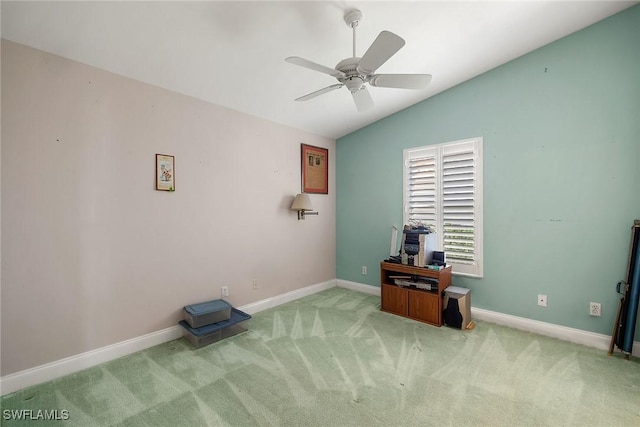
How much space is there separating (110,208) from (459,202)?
3570 mm

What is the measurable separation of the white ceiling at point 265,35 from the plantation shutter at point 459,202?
90cm

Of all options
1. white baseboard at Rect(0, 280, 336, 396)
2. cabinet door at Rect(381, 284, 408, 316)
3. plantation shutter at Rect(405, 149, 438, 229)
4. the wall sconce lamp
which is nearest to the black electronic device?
plantation shutter at Rect(405, 149, 438, 229)

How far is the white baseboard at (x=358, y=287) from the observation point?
4.09 metres

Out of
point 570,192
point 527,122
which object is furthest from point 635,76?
point 570,192

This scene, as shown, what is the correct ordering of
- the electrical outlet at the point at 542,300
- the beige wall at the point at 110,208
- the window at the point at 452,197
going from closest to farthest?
the beige wall at the point at 110,208
the electrical outlet at the point at 542,300
the window at the point at 452,197

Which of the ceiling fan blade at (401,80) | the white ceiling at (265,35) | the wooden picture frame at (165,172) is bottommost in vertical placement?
the wooden picture frame at (165,172)

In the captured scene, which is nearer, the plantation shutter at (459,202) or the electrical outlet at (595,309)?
A: the electrical outlet at (595,309)

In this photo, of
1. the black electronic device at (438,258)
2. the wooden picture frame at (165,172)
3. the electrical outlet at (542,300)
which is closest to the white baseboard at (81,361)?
the wooden picture frame at (165,172)

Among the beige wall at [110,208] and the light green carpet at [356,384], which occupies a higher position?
the beige wall at [110,208]

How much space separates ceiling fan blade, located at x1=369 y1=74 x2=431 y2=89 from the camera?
2.01 meters

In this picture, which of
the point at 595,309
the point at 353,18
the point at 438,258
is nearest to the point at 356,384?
the point at 438,258

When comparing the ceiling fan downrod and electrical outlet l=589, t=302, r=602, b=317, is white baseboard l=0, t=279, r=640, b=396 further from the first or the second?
the ceiling fan downrod

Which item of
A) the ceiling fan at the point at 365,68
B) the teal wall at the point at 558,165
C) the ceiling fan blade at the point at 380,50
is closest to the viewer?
the ceiling fan blade at the point at 380,50

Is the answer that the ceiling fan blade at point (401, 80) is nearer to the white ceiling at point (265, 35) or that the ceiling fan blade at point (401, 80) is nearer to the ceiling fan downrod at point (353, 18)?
the ceiling fan downrod at point (353, 18)
